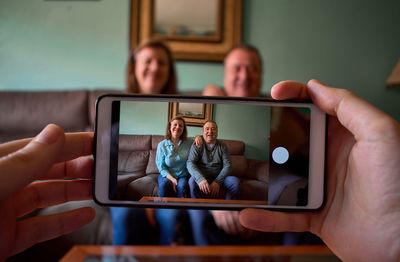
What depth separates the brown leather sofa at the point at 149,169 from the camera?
40 centimetres

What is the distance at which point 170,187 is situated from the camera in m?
0.41

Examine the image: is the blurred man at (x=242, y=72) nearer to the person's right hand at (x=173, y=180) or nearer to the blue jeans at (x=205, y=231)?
the blue jeans at (x=205, y=231)

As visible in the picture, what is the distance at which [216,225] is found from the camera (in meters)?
0.76

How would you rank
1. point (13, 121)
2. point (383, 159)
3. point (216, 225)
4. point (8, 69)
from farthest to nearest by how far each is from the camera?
point (8, 69)
point (13, 121)
point (216, 225)
point (383, 159)

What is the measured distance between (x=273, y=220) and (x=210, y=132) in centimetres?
20

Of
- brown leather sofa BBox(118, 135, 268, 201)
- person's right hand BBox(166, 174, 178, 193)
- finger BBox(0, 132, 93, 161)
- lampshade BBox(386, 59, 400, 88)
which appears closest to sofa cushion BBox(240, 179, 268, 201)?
brown leather sofa BBox(118, 135, 268, 201)

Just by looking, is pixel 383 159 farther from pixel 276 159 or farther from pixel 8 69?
pixel 8 69

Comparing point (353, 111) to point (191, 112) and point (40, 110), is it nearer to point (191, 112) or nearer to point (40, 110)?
point (191, 112)

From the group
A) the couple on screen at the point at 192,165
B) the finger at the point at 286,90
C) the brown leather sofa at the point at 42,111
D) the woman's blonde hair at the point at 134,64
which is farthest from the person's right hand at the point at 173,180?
the brown leather sofa at the point at 42,111

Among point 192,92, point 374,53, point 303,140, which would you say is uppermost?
point 374,53

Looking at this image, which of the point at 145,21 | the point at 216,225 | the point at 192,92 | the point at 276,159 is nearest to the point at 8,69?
the point at 145,21

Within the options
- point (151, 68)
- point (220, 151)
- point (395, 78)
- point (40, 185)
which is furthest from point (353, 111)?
point (395, 78)

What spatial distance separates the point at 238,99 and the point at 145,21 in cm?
116

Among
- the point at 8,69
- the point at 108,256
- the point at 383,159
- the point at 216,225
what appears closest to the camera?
the point at 383,159
